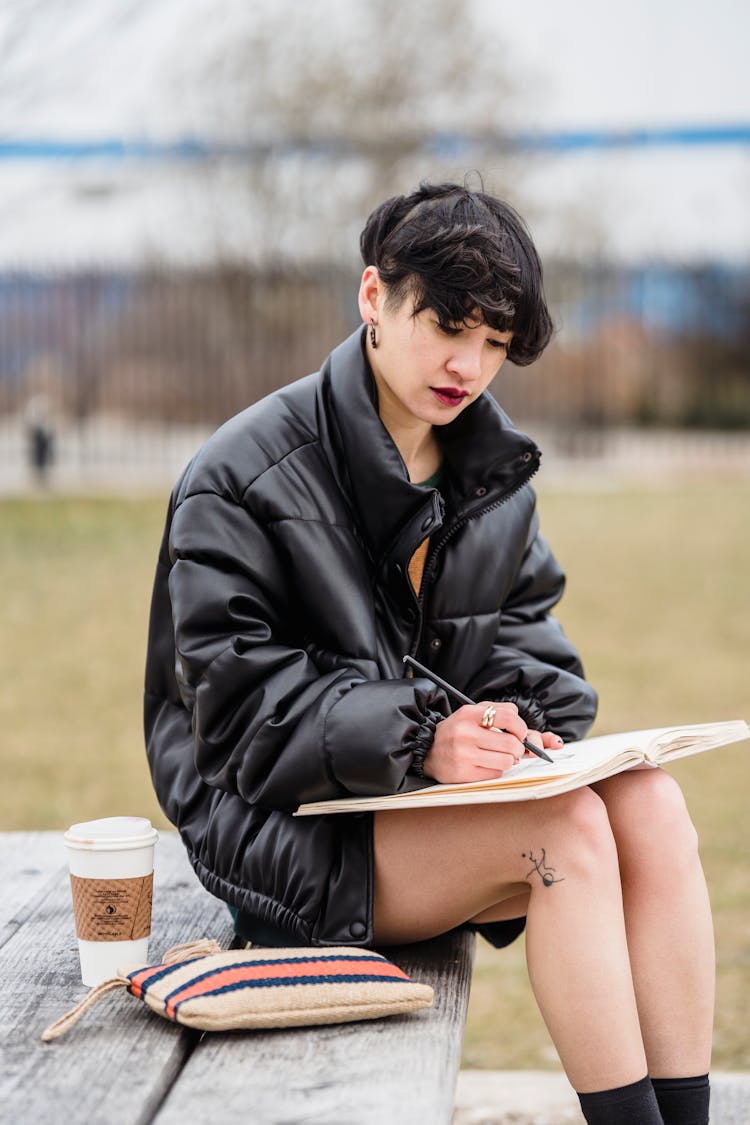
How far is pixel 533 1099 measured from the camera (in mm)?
2555

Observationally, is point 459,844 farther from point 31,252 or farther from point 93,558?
point 31,252

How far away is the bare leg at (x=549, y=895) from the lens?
5.42 ft

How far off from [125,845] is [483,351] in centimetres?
80

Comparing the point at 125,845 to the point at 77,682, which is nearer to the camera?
the point at 125,845

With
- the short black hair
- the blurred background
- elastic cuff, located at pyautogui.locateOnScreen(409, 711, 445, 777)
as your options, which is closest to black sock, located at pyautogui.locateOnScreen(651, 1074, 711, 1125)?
elastic cuff, located at pyautogui.locateOnScreen(409, 711, 445, 777)

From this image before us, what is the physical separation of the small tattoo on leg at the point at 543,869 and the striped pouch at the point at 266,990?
0.66 ft

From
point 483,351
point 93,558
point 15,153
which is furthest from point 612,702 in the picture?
point 15,153

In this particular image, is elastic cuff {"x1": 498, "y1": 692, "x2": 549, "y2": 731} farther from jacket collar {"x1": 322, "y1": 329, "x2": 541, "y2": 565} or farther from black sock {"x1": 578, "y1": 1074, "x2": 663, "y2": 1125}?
black sock {"x1": 578, "y1": 1074, "x2": 663, "y2": 1125}

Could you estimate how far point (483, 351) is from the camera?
1932 millimetres

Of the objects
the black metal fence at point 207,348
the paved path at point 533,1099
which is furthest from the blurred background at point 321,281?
the paved path at point 533,1099

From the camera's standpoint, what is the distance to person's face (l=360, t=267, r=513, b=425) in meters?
1.90

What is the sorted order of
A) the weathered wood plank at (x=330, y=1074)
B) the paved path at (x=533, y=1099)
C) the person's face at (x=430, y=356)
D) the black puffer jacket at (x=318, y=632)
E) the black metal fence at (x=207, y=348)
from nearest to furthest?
1. the weathered wood plank at (x=330, y=1074)
2. the black puffer jacket at (x=318, y=632)
3. the person's face at (x=430, y=356)
4. the paved path at (x=533, y=1099)
5. the black metal fence at (x=207, y=348)

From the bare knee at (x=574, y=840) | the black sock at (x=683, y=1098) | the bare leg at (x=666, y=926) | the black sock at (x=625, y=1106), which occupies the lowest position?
the black sock at (x=683, y=1098)

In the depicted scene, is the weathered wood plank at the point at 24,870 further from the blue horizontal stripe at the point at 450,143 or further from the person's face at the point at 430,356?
the blue horizontal stripe at the point at 450,143
